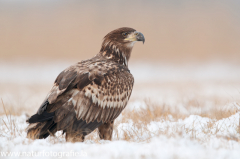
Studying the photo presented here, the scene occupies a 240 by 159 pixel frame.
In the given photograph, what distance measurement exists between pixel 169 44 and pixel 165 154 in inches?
1779

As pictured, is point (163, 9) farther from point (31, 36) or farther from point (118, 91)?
point (118, 91)

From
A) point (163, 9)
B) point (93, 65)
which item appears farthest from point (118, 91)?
point (163, 9)

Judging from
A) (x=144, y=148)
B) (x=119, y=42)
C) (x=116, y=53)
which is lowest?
(x=144, y=148)

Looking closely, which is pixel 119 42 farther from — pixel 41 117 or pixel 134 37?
pixel 41 117

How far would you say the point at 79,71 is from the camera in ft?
16.5

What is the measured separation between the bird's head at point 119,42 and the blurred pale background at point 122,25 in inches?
1201

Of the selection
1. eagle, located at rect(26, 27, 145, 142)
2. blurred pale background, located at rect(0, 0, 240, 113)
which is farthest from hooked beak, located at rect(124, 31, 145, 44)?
blurred pale background, located at rect(0, 0, 240, 113)

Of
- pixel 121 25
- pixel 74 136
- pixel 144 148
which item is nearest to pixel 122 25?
pixel 121 25

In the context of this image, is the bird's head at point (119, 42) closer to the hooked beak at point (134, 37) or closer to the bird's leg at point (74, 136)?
the hooked beak at point (134, 37)

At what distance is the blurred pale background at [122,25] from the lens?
4275cm

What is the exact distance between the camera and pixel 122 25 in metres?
54.0

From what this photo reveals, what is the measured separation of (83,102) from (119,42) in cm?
186

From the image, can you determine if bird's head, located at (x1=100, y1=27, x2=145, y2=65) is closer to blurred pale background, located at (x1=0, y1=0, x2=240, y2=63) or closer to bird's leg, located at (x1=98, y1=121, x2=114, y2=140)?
bird's leg, located at (x1=98, y1=121, x2=114, y2=140)

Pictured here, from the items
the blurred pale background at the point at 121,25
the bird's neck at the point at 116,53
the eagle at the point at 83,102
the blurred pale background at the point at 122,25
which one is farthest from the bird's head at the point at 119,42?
the blurred pale background at the point at 122,25
